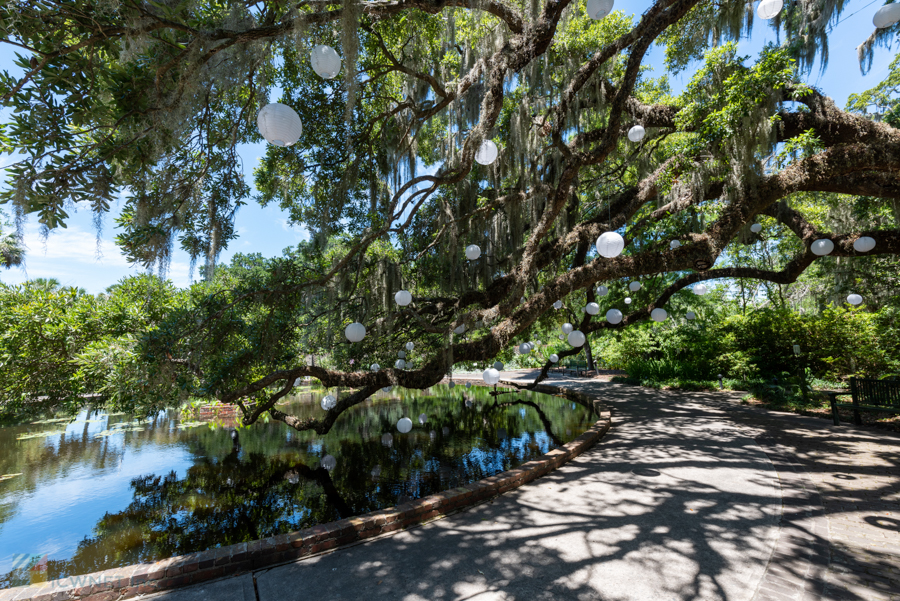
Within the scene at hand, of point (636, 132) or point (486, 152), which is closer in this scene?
point (486, 152)

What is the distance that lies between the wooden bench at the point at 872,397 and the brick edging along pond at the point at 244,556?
22.0 ft

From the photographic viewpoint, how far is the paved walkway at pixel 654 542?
2.40 m

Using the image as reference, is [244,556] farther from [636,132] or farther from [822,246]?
[822,246]

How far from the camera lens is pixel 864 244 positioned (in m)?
5.20

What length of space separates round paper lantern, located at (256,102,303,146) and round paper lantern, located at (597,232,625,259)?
3369 mm

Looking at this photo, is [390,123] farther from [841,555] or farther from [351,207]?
[841,555]

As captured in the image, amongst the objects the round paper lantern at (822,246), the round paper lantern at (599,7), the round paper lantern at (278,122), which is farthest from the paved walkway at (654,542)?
the round paper lantern at (599,7)

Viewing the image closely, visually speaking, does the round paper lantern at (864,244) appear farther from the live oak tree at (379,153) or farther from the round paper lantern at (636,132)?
the round paper lantern at (636,132)

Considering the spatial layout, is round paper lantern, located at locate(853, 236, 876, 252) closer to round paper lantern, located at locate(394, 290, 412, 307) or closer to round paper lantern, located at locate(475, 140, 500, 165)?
round paper lantern, located at locate(475, 140, 500, 165)

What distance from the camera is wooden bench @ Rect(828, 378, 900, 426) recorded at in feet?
19.2

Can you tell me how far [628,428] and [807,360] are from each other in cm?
650

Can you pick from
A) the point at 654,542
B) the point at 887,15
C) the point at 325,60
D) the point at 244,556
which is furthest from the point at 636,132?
the point at 244,556

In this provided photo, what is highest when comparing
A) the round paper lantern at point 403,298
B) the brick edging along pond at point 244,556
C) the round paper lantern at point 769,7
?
the round paper lantern at point 769,7

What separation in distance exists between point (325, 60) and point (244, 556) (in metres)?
4.07
